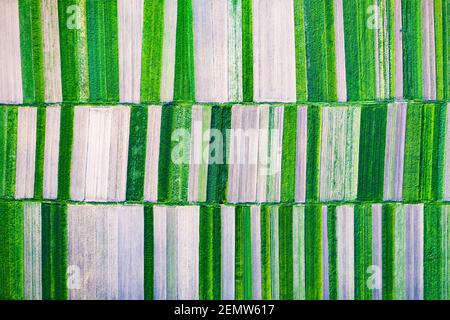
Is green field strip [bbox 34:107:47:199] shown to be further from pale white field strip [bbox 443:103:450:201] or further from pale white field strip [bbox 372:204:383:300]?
pale white field strip [bbox 443:103:450:201]

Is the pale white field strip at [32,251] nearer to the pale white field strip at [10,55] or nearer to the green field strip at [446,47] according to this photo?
the pale white field strip at [10,55]

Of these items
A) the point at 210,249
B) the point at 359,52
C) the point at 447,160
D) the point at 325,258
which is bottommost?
the point at 325,258

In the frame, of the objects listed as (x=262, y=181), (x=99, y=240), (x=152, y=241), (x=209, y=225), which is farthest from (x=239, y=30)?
(x=99, y=240)

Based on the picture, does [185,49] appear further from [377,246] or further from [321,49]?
[377,246]

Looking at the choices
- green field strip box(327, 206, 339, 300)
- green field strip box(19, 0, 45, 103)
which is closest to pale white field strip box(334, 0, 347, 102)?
green field strip box(327, 206, 339, 300)

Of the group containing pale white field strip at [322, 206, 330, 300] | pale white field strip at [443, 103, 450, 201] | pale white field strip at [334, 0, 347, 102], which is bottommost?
pale white field strip at [322, 206, 330, 300]

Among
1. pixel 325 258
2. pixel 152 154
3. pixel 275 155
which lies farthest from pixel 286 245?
pixel 152 154
